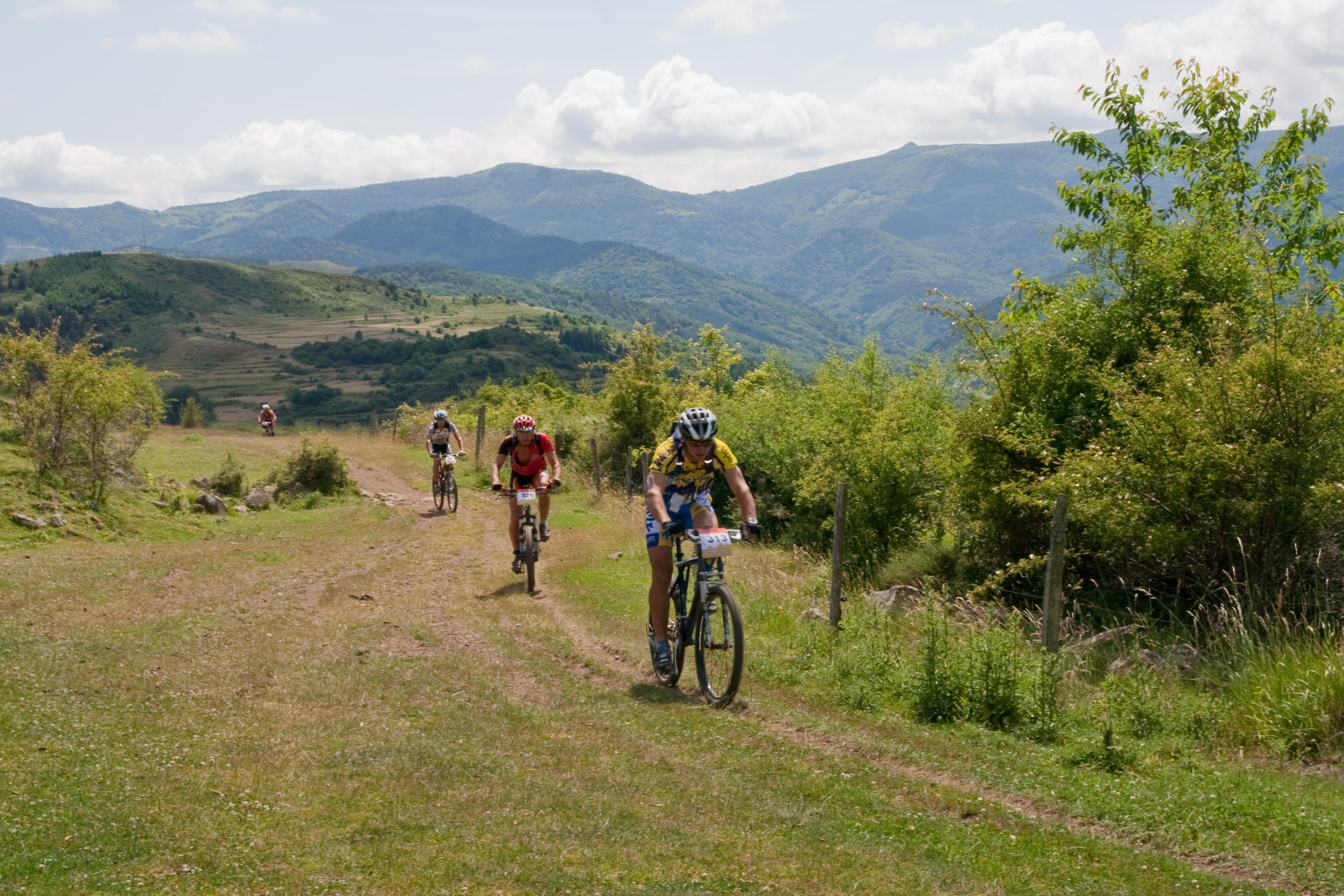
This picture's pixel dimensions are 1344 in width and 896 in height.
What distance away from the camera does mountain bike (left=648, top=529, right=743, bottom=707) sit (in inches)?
322

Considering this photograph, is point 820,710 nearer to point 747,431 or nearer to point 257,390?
point 747,431

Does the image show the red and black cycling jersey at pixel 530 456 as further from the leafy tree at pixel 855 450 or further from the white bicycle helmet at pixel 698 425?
the white bicycle helmet at pixel 698 425

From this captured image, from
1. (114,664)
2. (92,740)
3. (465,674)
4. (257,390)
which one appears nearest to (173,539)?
(114,664)

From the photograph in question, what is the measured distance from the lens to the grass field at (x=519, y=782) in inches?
193

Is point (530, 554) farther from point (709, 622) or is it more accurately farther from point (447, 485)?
point (447, 485)

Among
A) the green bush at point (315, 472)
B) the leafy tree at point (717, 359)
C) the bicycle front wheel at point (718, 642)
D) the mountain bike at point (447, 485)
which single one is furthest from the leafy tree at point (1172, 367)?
the leafy tree at point (717, 359)

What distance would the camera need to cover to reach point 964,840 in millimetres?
5520

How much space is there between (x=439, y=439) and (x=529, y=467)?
27.9 feet

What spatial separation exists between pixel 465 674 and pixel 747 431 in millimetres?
13834

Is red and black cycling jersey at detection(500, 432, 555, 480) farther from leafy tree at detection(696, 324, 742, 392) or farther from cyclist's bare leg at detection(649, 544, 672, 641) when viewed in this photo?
leafy tree at detection(696, 324, 742, 392)

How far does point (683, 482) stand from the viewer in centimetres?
880

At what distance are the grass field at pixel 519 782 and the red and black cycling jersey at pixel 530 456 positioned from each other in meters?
2.79

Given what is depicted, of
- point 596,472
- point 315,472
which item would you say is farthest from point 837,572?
point 315,472

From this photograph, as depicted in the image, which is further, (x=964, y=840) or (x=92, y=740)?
(x=92, y=740)
